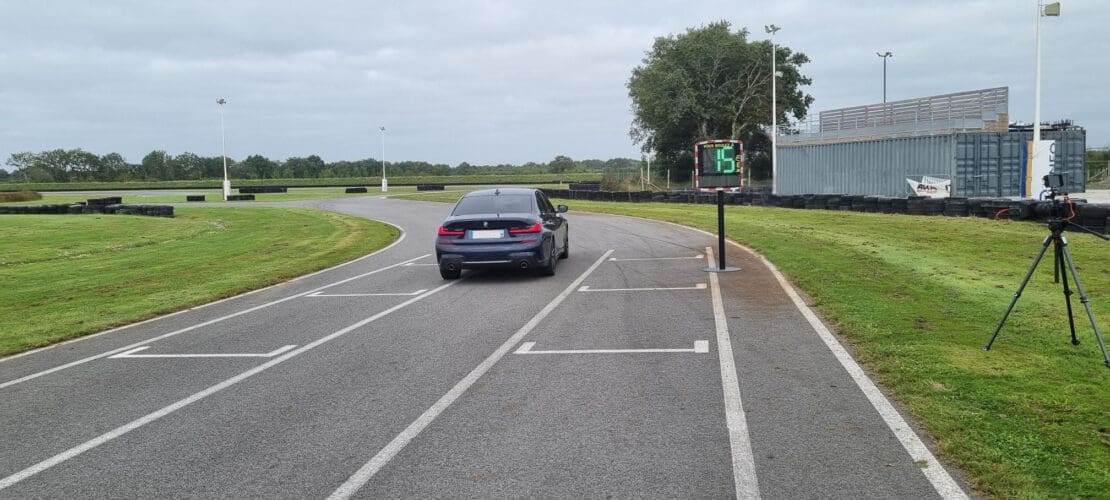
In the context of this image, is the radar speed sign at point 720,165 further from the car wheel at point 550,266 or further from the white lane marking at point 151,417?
the white lane marking at point 151,417

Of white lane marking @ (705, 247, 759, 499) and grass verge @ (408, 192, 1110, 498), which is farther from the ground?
grass verge @ (408, 192, 1110, 498)

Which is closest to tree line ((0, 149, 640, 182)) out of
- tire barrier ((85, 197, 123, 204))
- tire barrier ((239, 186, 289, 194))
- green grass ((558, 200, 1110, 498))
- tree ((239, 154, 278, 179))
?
tree ((239, 154, 278, 179))

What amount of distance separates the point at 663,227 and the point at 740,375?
17068 millimetres

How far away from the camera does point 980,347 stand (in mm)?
7016

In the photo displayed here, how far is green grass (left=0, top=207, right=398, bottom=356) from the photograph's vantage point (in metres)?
10.7

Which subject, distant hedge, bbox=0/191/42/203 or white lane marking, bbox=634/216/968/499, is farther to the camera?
distant hedge, bbox=0/191/42/203


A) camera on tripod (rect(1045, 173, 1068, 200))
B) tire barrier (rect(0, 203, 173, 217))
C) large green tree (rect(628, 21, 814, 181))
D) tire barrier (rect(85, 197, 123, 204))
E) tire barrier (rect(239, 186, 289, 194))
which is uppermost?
large green tree (rect(628, 21, 814, 181))

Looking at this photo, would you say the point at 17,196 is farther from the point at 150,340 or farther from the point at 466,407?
the point at 466,407

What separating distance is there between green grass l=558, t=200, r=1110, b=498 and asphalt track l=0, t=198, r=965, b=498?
34 cm

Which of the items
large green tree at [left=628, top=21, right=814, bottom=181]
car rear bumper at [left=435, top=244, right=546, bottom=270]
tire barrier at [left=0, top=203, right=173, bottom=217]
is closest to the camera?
car rear bumper at [left=435, top=244, right=546, bottom=270]

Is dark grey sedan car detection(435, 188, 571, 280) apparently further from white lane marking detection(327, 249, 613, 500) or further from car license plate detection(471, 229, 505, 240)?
white lane marking detection(327, 249, 613, 500)

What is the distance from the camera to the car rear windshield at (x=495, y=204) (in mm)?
12969

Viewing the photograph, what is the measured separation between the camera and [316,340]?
8320mm

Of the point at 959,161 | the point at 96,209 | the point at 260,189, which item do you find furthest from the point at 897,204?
the point at 260,189
